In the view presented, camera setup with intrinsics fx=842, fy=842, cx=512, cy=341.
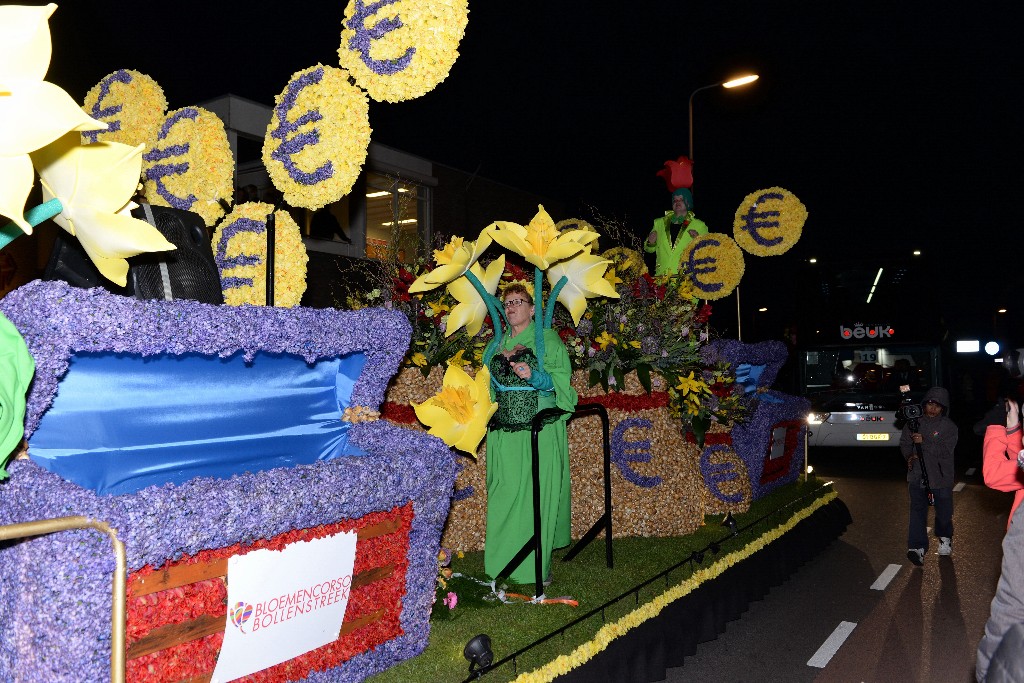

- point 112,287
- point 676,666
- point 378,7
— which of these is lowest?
point 676,666

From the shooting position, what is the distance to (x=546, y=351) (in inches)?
183

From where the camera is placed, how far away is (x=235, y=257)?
362cm

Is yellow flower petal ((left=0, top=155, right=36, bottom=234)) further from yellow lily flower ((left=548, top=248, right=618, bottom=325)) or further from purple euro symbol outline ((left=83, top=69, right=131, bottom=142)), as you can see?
yellow lily flower ((left=548, top=248, right=618, bottom=325))

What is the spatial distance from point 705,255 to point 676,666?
4.16m

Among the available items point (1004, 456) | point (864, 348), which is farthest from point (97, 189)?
point (864, 348)

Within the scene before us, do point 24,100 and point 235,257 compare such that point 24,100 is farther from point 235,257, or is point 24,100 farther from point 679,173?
point 679,173

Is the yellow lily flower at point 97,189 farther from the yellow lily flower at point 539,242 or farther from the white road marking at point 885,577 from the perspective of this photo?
the white road marking at point 885,577

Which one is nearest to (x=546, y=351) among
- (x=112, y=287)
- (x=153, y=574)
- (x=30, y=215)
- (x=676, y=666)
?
(x=676, y=666)

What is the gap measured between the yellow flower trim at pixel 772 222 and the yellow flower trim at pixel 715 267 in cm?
88

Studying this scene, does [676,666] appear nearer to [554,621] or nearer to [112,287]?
[554,621]

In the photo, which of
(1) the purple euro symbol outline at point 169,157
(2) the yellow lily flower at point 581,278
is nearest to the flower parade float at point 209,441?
(1) the purple euro symbol outline at point 169,157

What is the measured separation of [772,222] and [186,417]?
7.03 metres

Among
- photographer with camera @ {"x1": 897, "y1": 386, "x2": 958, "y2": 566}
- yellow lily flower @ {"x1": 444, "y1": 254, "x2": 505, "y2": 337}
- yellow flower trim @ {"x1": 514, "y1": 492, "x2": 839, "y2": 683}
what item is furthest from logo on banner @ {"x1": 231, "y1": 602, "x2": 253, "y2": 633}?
photographer with camera @ {"x1": 897, "y1": 386, "x2": 958, "y2": 566}

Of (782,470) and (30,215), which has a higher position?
(30,215)
